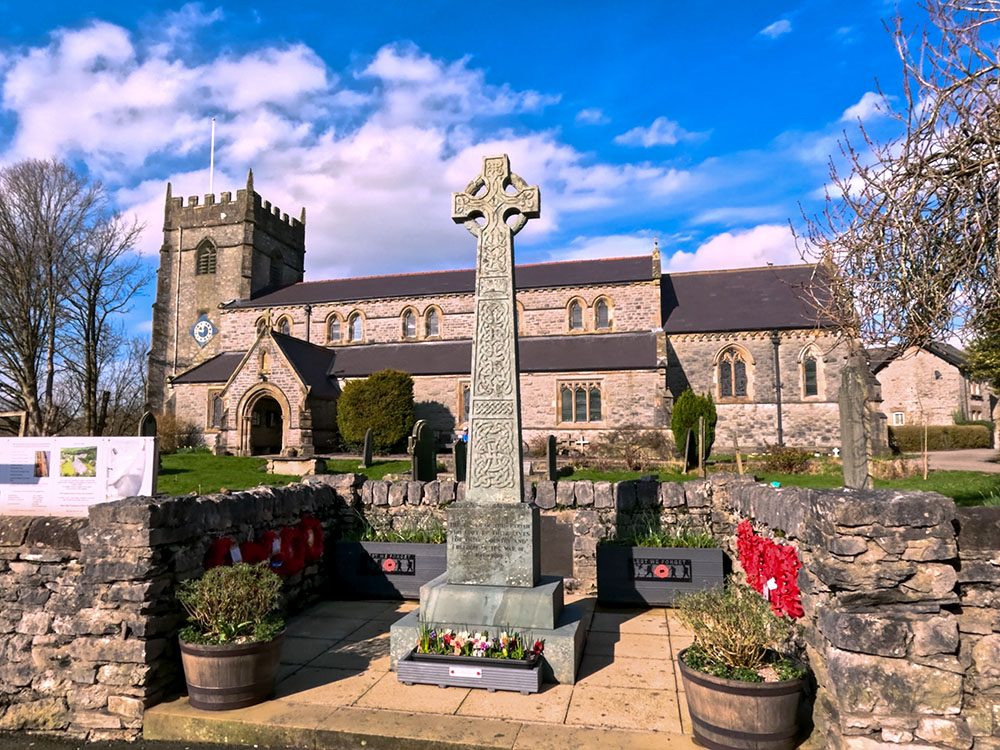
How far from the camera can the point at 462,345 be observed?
34.7 metres

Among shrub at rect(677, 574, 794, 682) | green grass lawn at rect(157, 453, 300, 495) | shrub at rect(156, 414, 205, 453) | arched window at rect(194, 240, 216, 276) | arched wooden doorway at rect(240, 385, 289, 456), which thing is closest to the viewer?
shrub at rect(677, 574, 794, 682)

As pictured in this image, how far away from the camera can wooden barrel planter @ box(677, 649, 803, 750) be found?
399 cm

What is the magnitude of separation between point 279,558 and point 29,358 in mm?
26192

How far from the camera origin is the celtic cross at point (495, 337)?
6.07 m

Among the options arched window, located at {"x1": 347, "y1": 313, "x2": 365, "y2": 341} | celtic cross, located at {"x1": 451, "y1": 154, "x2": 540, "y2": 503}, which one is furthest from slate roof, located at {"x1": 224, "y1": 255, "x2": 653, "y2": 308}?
celtic cross, located at {"x1": 451, "y1": 154, "x2": 540, "y2": 503}

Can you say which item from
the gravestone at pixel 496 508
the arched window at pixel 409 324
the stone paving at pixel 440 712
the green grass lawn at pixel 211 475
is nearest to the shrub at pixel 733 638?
the stone paving at pixel 440 712

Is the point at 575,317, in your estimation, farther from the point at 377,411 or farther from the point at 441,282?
the point at 377,411

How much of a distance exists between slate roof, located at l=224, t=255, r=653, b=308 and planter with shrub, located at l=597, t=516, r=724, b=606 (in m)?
26.7

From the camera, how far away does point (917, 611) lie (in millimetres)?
3883

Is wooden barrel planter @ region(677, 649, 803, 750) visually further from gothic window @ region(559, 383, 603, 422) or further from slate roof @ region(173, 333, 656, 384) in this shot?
gothic window @ region(559, 383, 603, 422)

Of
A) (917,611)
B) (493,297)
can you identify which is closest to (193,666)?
(493,297)

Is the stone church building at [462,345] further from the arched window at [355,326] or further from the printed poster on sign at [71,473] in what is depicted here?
the printed poster on sign at [71,473]

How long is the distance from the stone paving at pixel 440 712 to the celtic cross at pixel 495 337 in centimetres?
181

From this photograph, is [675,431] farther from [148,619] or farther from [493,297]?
[148,619]
